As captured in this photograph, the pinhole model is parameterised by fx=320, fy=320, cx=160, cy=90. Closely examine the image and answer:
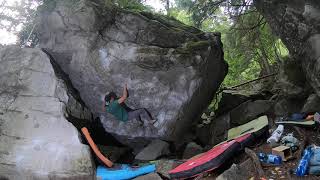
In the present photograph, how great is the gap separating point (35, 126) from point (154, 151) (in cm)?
371

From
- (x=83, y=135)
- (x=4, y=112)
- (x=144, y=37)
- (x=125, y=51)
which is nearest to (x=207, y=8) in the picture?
(x=144, y=37)

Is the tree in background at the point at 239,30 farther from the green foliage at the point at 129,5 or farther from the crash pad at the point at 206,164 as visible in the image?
the crash pad at the point at 206,164

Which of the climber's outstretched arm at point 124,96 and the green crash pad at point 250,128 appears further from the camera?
the climber's outstretched arm at point 124,96

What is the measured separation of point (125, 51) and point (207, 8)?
4.09 m

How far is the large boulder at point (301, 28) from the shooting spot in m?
9.01

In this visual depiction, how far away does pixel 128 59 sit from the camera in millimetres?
10547

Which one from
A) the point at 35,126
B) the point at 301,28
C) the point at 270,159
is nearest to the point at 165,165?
the point at 270,159

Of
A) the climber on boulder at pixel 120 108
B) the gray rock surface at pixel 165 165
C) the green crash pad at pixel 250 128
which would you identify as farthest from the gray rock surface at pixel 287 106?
the climber on boulder at pixel 120 108

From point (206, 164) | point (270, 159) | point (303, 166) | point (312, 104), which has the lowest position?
point (206, 164)

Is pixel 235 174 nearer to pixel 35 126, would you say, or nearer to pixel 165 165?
pixel 165 165

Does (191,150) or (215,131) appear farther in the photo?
(215,131)

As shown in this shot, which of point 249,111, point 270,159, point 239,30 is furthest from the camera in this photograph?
point 239,30

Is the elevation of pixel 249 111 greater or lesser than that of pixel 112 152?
greater

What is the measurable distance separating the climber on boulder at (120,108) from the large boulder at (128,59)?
49 centimetres
